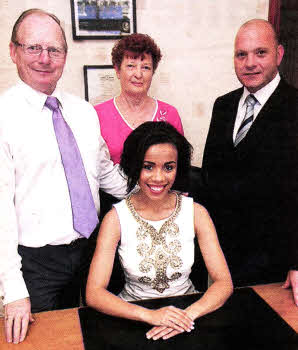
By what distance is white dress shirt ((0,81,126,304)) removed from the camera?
137 centimetres

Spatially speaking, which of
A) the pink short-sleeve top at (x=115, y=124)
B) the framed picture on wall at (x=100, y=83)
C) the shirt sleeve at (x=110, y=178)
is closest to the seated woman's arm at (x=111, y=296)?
the shirt sleeve at (x=110, y=178)

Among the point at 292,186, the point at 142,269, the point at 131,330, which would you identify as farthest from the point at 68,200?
the point at 292,186

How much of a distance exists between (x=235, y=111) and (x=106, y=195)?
0.83m

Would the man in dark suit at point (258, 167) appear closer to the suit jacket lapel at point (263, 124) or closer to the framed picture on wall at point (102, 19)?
the suit jacket lapel at point (263, 124)

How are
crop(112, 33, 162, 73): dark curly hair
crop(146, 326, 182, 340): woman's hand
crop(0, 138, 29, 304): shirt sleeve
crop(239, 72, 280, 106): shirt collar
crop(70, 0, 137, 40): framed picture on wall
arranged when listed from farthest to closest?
crop(70, 0, 137, 40): framed picture on wall
crop(112, 33, 162, 73): dark curly hair
crop(239, 72, 280, 106): shirt collar
crop(0, 138, 29, 304): shirt sleeve
crop(146, 326, 182, 340): woman's hand

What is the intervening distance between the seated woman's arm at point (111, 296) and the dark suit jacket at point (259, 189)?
0.61 meters

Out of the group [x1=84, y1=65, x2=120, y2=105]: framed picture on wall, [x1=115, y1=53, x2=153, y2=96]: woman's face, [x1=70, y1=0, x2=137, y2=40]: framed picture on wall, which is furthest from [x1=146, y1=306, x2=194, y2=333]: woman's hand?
[x1=70, y1=0, x2=137, y2=40]: framed picture on wall

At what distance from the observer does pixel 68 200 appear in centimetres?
155

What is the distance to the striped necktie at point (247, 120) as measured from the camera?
73.1 inches

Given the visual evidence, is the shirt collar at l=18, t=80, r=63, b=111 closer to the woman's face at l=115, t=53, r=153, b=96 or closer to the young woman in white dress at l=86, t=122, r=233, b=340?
the young woman in white dress at l=86, t=122, r=233, b=340

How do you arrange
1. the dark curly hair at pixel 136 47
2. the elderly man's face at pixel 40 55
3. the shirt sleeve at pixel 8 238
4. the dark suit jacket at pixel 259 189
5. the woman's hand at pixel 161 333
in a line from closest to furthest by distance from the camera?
the woman's hand at pixel 161 333 → the shirt sleeve at pixel 8 238 → the elderly man's face at pixel 40 55 → the dark suit jacket at pixel 259 189 → the dark curly hair at pixel 136 47

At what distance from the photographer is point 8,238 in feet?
4.50

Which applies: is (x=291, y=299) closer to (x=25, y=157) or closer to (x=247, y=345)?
(x=247, y=345)

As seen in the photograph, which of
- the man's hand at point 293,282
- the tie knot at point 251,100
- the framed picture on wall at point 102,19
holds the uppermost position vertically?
the framed picture on wall at point 102,19
